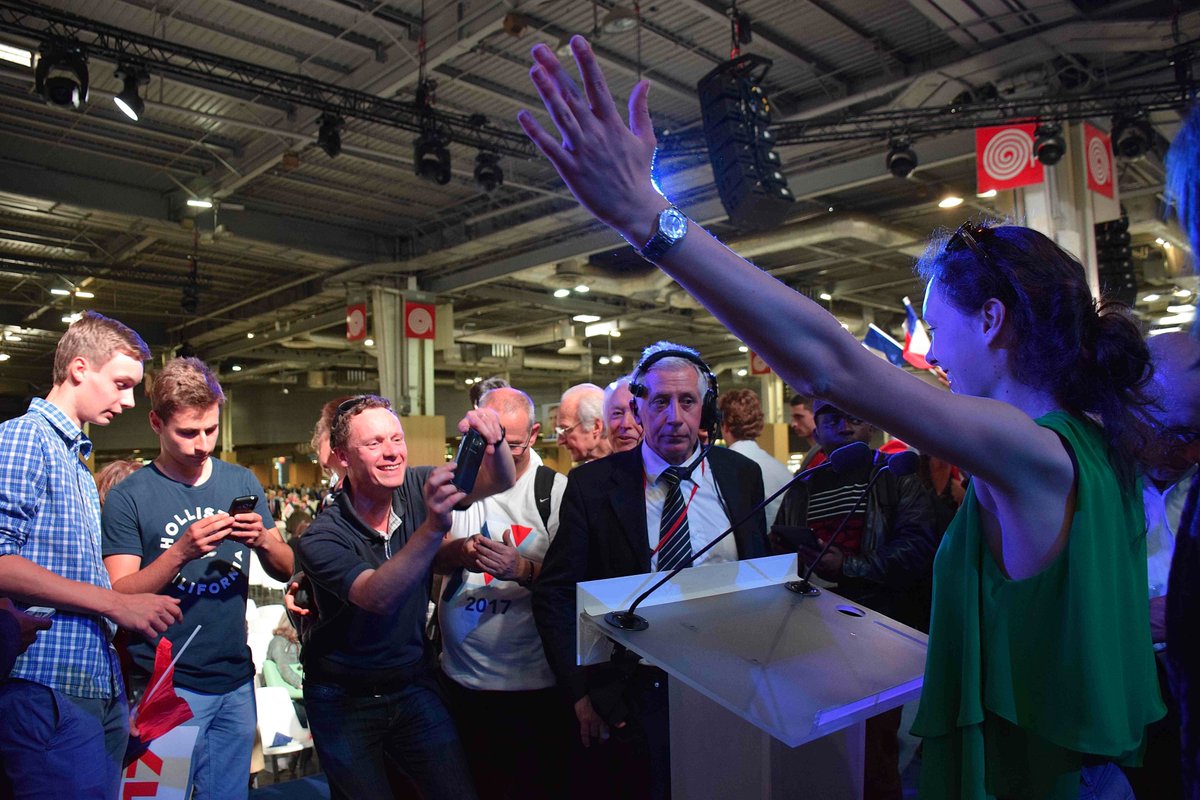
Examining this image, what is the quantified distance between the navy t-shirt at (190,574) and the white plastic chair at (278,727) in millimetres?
1277

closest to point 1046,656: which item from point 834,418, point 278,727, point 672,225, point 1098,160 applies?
point 672,225

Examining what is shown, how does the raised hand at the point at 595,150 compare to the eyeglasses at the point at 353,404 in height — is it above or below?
above

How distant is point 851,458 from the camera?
4.54ft

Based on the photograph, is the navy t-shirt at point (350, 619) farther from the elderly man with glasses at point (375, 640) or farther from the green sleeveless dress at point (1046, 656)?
the green sleeveless dress at point (1046, 656)

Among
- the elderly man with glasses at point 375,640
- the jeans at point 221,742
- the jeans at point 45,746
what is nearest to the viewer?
the jeans at point 45,746

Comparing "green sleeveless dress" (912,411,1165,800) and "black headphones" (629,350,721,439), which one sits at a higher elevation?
"black headphones" (629,350,721,439)

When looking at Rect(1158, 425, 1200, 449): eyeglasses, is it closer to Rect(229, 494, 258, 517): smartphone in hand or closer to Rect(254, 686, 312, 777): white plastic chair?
Rect(229, 494, 258, 517): smartphone in hand

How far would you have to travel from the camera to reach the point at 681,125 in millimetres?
7785

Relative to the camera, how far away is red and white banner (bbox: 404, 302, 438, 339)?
458 inches

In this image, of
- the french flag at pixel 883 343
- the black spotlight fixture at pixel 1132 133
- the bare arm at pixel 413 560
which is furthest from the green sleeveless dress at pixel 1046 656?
the black spotlight fixture at pixel 1132 133

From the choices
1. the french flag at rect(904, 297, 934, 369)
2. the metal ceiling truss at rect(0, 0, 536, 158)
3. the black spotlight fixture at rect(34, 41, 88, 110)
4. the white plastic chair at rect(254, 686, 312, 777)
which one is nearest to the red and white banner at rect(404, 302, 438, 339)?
the metal ceiling truss at rect(0, 0, 536, 158)

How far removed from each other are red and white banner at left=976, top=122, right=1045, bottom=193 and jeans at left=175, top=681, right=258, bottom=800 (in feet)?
21.7

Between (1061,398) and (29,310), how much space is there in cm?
1818

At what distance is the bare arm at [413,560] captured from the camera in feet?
6.18
